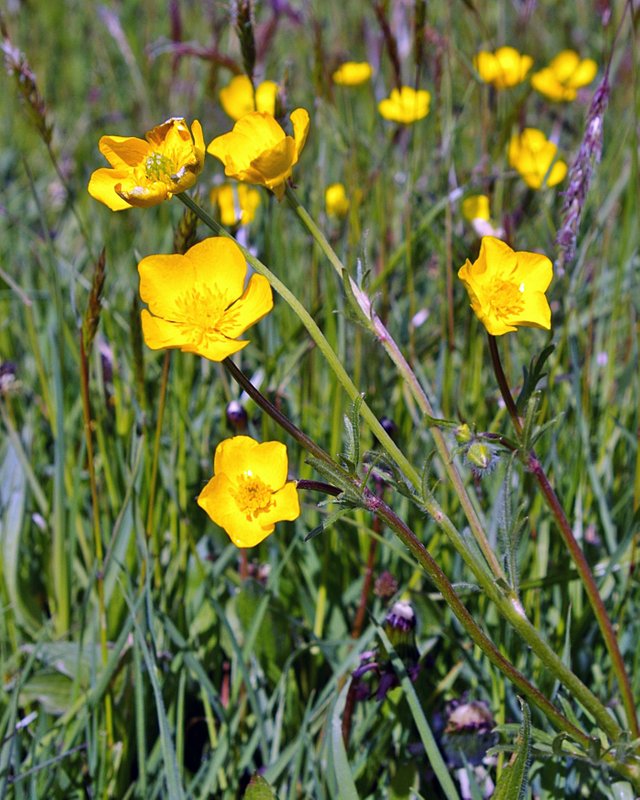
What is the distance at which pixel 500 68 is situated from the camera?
2160 mm

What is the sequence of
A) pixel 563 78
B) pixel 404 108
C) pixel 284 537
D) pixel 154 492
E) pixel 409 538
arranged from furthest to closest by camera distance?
pixel 563 78 < pixel 404 108 < pixel 284 537 < pixel 154 492 < pixel 409 538

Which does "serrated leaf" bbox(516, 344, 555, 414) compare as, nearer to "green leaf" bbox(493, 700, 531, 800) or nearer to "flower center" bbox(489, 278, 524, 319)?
"flower center" bbox(489, 278, 524, 319)

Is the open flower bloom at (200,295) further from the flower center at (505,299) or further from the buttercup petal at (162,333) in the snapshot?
the flower center at (505,299)

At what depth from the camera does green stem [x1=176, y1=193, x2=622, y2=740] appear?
96 cm

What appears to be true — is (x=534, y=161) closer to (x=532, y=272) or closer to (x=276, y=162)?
(x=532, y=272)

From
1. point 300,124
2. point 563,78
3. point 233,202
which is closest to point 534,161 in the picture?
point 233,202

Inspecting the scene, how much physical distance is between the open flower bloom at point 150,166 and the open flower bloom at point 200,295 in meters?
0.08

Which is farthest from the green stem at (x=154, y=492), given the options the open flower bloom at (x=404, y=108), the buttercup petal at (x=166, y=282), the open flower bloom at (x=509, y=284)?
the open flower bloom at (x=404, y=108)

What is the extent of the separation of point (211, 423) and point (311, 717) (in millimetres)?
789

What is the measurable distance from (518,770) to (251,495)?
0.42 meters

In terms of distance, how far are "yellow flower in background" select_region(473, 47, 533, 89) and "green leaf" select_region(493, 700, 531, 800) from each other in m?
1.53

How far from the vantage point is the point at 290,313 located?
6.92 ft

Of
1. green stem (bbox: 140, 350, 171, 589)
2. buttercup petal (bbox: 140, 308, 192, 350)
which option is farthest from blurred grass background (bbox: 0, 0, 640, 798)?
buttercup petal (bbox: 140, 308, 192, 350)

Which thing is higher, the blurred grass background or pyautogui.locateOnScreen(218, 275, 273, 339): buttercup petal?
pyautogui.locateOnScreen(218, 275, 273, 339): buttercup petal
